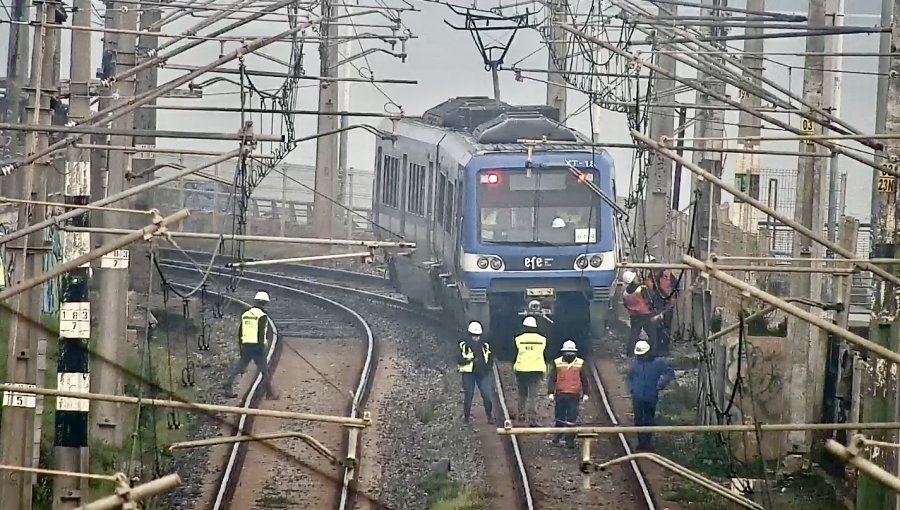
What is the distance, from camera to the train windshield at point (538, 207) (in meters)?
17.1

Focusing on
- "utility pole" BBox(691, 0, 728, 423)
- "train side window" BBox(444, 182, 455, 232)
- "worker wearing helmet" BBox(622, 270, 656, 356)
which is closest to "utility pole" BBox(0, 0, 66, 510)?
"train side window" BBox(444, 182, 455, 232)

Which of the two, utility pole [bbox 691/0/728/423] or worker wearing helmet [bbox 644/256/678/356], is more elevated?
utility pole [bbox 691/0/728/423]

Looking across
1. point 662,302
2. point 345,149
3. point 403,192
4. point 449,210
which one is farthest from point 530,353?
point 345,149

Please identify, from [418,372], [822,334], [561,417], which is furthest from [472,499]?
[418,372]

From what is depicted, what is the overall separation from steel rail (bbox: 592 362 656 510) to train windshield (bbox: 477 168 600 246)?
1578 mm

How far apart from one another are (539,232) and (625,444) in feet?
11.0

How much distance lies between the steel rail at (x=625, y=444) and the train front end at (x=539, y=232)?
738 mm

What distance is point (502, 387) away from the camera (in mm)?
16875

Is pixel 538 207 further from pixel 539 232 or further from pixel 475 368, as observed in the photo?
pixel 475 368

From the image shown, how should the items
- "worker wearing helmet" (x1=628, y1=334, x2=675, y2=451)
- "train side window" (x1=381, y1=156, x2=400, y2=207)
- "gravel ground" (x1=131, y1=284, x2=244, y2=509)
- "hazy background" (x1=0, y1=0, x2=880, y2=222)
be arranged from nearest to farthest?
"gravel ground" (x1=131, y1=284, x2=244, y2=509)
"worker wearing helmet" (x1=628, y1=334, x2=675, y2=451)
"train side window" (x1=381, y1=156, x2=400, y2=207)
"hazy background" (x1=0, y1=0, x2=880, y2=222)

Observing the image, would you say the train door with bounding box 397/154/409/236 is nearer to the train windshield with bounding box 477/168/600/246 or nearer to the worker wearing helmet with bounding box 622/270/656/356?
the train windshield with bounding box 477/168/600/246

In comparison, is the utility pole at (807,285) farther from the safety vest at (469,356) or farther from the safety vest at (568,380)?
the safety vest at (469,356)

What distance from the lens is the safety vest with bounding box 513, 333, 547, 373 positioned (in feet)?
49.2

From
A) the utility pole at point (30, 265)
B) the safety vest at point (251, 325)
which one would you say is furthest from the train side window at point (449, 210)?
the utility pole at point (30, 265)
